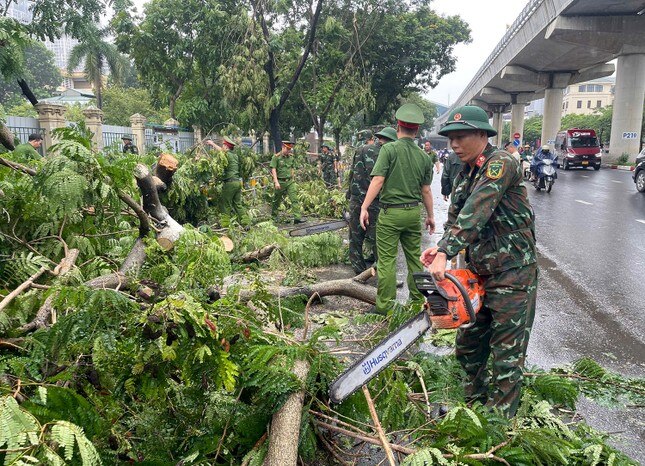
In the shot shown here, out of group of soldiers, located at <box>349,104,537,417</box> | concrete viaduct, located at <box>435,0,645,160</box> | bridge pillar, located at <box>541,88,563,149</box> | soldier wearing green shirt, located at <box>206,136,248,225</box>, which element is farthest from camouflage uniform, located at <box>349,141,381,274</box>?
bridge pillar, located at <box>541,88,563,149</box>

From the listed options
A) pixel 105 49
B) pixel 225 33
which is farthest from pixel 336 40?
pixel 105 49

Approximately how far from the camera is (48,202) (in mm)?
2910

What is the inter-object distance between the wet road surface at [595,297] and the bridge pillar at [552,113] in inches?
1067

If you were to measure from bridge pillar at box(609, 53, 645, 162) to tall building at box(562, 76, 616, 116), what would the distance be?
3422 inches

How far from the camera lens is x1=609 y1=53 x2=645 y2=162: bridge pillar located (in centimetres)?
2652

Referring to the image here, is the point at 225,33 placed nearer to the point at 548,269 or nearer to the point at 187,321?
the point at 548,269

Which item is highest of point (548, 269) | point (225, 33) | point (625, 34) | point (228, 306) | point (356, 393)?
point (625, 34)

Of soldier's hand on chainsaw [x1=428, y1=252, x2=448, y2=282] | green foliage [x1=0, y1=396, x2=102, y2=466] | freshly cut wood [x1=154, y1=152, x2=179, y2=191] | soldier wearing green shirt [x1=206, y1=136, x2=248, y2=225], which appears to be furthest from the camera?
soldier wearing green shirt [x1=206, y1=136, x2=248, y2=225]

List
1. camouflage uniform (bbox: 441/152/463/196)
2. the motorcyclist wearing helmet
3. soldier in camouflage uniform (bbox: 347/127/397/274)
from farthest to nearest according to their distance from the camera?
the motorcyclist wearing helmet
camouflage uniform (bbox: 441/152/463/196)
soldier in camouflage uniform (bbox: 347/127/397/274)

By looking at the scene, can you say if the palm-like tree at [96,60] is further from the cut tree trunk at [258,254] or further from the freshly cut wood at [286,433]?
the freshly cut wood at [286,433]

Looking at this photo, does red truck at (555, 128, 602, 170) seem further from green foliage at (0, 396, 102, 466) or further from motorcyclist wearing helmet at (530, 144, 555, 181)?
green foliage at (0, 396, 102, 466)

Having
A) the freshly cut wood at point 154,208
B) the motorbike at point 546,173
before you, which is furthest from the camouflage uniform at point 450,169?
the motorbike at point 546,173

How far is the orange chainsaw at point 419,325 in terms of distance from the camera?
2.24 m

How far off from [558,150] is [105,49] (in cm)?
2777
